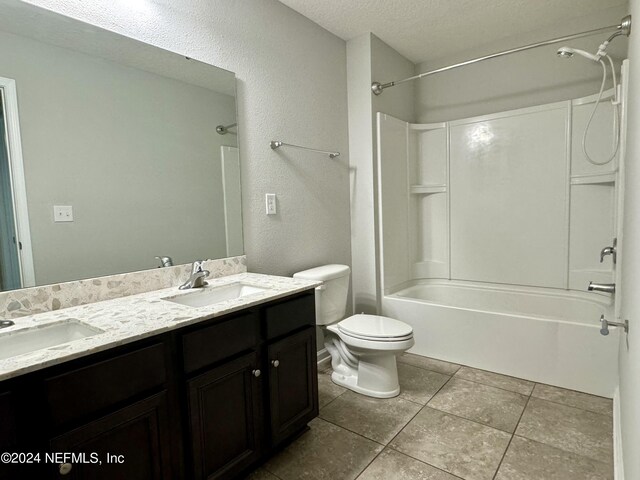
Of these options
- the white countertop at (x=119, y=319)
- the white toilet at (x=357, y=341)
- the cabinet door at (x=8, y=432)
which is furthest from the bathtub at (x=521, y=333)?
the cabinet door at (x=8, y=432)

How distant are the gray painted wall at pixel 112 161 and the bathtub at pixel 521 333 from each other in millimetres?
1676

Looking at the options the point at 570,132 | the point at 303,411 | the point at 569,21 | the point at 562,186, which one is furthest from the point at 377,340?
the point at 569,21

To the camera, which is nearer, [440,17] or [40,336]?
[40,336]

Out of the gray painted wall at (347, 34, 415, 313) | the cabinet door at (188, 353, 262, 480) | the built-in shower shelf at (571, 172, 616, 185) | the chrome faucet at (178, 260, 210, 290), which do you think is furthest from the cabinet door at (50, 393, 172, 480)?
the built-in shower shelf at (571, 172, 616, 185)

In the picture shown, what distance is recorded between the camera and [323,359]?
266 cm

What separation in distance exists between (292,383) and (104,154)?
1.29 meters

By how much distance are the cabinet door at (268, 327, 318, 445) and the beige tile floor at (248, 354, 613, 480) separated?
0.16 metres

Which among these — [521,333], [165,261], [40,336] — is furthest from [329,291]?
[40,336]

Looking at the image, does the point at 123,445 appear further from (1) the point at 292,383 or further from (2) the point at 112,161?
(2) the point at 112,161

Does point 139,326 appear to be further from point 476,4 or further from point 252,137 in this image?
point 476,4

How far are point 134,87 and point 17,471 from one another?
144 cm

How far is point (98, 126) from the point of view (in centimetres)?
148

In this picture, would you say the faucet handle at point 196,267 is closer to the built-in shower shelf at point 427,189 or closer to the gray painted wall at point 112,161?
the gray painted wall at point 112,161

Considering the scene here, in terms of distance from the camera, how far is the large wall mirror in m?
1.28
